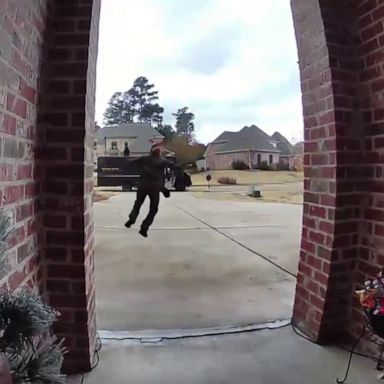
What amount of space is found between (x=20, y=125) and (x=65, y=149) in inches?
13.0

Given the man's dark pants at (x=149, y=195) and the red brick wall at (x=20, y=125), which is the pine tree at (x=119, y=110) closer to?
the man's dark pants at (x=149, y=195)

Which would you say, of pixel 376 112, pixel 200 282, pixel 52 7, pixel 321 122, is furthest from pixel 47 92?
pixel 200 282

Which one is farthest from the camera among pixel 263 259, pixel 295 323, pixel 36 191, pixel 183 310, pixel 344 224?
pixel 263 259

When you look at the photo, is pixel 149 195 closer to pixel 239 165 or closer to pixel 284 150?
pixel 239 165

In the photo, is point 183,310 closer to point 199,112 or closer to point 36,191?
point 36,191

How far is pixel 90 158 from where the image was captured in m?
2.00

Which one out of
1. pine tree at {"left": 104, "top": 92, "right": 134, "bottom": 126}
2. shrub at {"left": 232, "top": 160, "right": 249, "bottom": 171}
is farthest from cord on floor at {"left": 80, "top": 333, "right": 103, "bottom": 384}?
shrub at {"left": 232, "top": 160, "right": 249, "bottom": 171}

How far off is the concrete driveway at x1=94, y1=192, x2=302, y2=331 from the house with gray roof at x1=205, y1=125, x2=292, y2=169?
3.14 ft

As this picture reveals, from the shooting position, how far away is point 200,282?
3.65 m

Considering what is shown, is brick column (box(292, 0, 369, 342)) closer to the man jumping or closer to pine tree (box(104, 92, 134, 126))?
the man jumping

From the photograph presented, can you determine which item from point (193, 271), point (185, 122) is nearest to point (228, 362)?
point (193, 271)

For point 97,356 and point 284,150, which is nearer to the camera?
point 97,356

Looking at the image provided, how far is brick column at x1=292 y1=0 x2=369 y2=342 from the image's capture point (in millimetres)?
2055

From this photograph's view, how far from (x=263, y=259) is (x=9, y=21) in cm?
371
